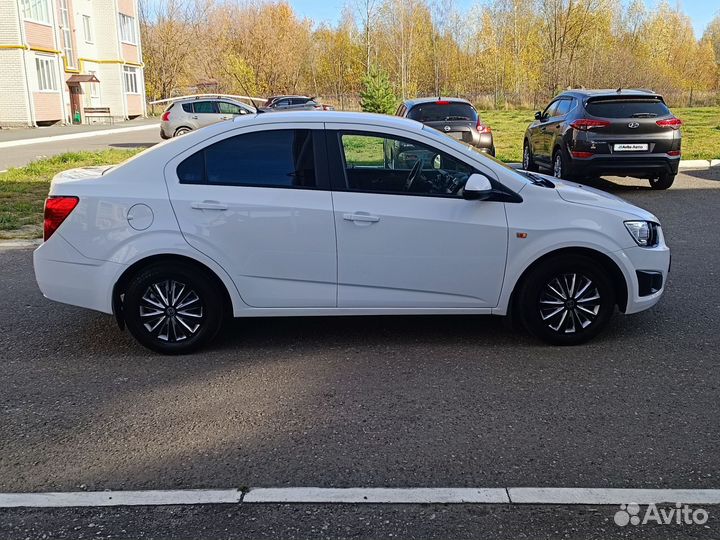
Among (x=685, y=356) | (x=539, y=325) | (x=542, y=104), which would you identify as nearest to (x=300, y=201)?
(x=539, y=325)

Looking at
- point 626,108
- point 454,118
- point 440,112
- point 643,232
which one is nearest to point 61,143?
point 440,112

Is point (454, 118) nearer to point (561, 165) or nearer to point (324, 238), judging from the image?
point (561, 165)

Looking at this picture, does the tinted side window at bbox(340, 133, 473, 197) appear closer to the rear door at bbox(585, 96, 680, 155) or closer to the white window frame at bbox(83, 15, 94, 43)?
the rear door at bbox(585, 96, 680, 155)

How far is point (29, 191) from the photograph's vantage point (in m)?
12.6

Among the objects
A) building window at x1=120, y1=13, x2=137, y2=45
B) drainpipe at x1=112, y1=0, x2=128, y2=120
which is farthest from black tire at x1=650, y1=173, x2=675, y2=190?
building window at x1=120, y1=13, x2=137, y2=45

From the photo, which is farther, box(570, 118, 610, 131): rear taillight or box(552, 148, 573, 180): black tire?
box(552, 148, 573, 180): black tire

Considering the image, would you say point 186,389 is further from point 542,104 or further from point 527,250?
point 542,104

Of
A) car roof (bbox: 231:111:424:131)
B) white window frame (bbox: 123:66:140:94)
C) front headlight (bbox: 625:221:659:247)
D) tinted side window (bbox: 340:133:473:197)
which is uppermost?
white window frame (bbox: 123:66:140:94)

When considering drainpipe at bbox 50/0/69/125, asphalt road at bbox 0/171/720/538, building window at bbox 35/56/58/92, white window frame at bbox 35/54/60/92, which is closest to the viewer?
asphalt road at bbox 0/171/720/538

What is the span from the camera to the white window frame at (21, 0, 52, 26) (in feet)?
119

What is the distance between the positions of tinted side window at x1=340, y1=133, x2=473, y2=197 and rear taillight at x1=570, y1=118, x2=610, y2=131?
25.6 feet

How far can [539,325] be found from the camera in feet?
16.6

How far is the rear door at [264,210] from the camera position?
15.8 feet

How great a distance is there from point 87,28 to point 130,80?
4.52 m
